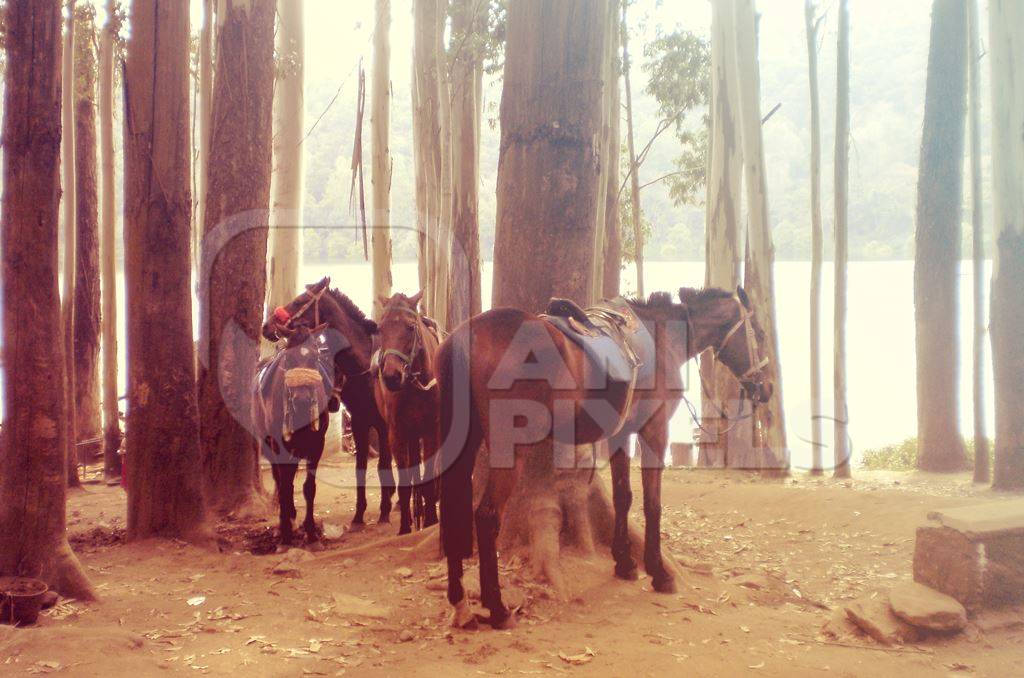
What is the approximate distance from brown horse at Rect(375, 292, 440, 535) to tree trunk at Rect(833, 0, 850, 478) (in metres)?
7.28

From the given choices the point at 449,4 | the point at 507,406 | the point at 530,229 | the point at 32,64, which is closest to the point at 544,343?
the point at 507,406

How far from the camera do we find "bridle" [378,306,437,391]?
20.6 feet

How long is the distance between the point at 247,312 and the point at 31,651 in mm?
4604

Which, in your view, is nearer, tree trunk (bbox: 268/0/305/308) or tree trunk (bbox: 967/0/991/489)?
tree trunk (bbox: 967/0/991/489)

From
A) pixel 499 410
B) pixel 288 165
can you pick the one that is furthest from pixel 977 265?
pixel 288 165

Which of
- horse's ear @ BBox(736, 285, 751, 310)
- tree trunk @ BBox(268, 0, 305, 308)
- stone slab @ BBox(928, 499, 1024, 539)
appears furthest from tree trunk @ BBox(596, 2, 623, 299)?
stone slab @ BBox(928, 499, 1024, 539)

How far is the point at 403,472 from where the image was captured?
7.53 metres

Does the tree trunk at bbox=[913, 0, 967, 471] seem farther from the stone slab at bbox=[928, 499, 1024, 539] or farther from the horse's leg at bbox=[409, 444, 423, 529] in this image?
the horse's leg at bbox=[409, 444, 423, 529]

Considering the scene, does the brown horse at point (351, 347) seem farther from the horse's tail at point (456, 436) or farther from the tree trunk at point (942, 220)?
the tree trunk at point (942, 220)

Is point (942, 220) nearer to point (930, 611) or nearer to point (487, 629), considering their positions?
point (930, 611)

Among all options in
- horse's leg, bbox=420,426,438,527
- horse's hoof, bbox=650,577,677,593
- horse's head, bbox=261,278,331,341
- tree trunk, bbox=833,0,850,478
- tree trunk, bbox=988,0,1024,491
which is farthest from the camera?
tree trunk, bbox=833,0,850,478

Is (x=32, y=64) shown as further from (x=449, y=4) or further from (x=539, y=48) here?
(x=449, y=4)

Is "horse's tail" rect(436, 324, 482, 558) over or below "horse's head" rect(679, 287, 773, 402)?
below

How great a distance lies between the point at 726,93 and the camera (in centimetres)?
1266
